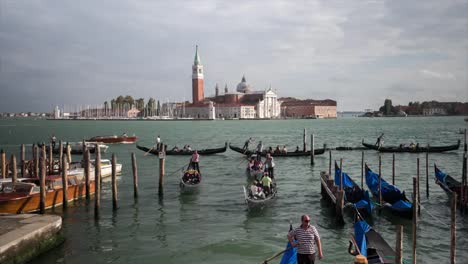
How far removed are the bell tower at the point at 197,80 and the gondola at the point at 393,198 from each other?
104 metres

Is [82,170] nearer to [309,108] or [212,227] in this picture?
[212,227]

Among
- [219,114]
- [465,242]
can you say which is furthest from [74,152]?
[219,114]

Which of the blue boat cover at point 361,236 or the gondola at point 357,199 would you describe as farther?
the gondola at point 357,199

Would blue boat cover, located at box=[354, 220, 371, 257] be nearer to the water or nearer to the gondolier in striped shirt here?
the water

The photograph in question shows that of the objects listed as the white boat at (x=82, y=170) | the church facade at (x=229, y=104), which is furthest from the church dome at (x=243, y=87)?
the white boat at (x=82, y=170)

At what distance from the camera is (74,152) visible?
89.2 ft

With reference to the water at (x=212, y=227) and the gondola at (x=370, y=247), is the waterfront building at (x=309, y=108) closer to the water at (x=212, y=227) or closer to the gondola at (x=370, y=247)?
the water at (x=212, y=227)

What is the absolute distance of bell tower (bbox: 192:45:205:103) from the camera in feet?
375

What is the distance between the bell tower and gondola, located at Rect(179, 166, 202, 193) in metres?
101

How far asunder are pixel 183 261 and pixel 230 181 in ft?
27.6

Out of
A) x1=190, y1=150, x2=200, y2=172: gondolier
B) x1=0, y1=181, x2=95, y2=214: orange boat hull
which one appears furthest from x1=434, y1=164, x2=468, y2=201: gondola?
x1=0, y1=181, x2=95, y2=214: orange boat hull

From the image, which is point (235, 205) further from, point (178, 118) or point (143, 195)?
point (178, 118)

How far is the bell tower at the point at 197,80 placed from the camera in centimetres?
11415

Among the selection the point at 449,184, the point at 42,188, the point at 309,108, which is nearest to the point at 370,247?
the point at 449,184
